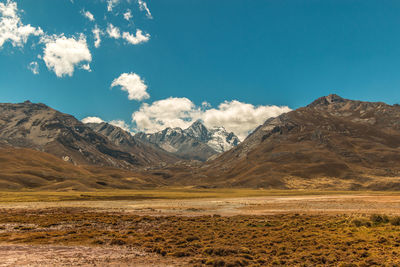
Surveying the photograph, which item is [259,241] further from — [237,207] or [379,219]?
[237,207]

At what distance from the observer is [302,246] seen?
1017 inches

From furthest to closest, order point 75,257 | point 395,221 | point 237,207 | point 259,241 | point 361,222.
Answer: point 237,207, point 395,221, point 361,222, point 259,241, point 75,257

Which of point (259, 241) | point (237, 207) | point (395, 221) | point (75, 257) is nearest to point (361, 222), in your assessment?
point (395, 221)

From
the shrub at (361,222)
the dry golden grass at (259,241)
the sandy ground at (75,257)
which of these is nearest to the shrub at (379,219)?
the dry golden grass at (259,241)

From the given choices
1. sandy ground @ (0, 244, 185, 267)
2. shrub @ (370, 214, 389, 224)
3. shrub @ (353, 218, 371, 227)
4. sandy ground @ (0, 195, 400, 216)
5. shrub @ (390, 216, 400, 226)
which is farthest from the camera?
sandy ground @ (0, 195, 400, 216)

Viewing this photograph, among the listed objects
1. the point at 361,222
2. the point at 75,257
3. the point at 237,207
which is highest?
the point at 361,222

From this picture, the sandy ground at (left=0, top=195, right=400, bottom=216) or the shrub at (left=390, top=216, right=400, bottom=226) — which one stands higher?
the shrub at (left=390, top=216, right=400, bottom=226)

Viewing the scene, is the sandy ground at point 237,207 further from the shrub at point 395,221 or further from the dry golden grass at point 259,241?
the dry golden grass at point 259,241

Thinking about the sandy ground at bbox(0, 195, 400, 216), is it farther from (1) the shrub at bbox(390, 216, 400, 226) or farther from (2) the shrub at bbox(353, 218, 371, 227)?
(2) the shrub at bbox(353, 218, 371, 227)

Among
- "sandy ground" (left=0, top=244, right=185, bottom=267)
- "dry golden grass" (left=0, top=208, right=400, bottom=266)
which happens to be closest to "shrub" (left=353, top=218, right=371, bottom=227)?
"dry golden grass" (left=0, top=208, right=400, bottom=266)

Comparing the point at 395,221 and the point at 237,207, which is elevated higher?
the point at 395,221

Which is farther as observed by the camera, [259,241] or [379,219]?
[379,219]

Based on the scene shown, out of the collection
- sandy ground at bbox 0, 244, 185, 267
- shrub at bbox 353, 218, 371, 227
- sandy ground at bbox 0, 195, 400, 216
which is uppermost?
shrub at bbox 353, 218, 371, 227

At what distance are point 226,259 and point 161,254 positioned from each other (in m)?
6.14
